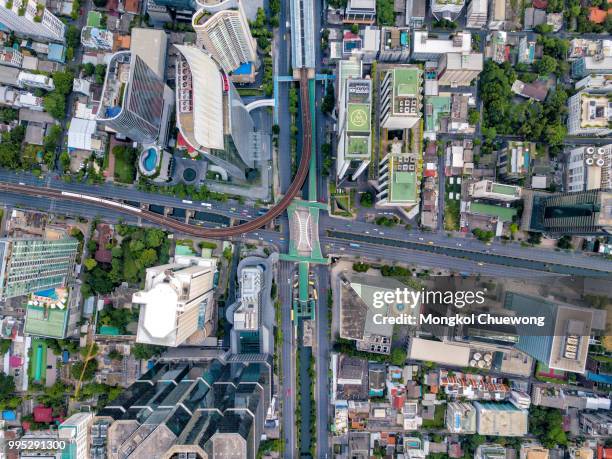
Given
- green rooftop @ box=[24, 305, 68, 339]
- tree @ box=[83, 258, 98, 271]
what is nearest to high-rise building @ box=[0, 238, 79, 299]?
tree @ box=[83, 258, 98, 271]

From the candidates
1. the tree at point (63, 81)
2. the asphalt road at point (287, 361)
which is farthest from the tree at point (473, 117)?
the tree at point (63, 81)

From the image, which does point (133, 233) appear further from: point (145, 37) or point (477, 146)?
point (477, 146)

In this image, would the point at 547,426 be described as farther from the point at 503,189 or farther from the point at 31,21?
the point at 31,21

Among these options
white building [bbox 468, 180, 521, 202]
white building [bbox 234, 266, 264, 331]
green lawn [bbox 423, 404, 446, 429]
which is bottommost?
green lawn [bbox 423, 404, 446, 429]

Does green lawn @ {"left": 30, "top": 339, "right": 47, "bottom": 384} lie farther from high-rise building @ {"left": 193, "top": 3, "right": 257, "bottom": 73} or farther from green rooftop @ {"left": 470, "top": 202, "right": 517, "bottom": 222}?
green rooftop @ {"left": 470, "top": 202, "right": 517, "bottom": 222}

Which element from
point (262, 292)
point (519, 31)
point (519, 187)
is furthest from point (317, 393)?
point (519, 31)

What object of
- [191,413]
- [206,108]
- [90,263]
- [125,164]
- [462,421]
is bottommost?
[462,421]

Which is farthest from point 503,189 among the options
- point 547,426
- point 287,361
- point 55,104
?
point 55,104
